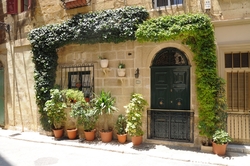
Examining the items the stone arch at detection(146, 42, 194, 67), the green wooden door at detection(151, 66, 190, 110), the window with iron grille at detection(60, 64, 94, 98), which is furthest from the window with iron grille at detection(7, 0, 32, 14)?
the green wooden door at detection(151, 66, 190, 110)

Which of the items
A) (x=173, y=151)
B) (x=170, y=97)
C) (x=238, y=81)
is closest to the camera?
(x=173, y=151)

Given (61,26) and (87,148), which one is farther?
(61,26)

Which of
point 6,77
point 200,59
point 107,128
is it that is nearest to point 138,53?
point 200,59

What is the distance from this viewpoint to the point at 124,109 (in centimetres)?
673

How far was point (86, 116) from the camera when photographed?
6566 mm

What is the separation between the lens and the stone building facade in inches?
223

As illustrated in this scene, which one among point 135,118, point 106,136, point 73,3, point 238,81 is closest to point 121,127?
point 106,136

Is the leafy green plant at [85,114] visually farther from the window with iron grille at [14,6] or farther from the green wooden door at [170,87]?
the window with iron grille at [14,6]

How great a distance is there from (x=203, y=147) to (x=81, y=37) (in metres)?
5.52

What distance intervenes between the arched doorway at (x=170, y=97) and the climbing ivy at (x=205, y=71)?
46 cm

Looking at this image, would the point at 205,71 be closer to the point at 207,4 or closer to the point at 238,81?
the point at 238,81

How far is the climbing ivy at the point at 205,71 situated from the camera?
5391 mm

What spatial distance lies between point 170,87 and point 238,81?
2053 mm

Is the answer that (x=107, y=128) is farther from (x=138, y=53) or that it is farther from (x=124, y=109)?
(x=138, y=53)
